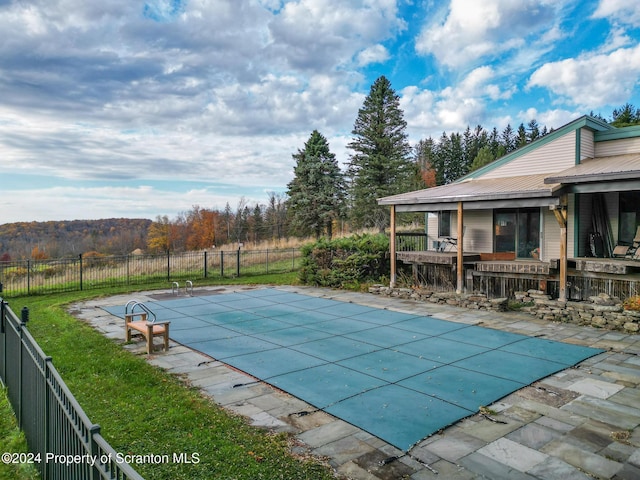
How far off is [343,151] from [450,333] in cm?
2522

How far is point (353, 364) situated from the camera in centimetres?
673

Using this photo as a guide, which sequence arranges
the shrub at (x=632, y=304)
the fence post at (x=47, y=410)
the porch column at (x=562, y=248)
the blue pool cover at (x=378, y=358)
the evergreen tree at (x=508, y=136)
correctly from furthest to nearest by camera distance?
1. the evergreen tree at (x=508, y=136)
2. the porch column at (x=562, y=248)
3. the shrub at (x=632, y=304)
4. the blue pool cover at (x=378, y=358)
5. the fence post at (x=47, y=410)

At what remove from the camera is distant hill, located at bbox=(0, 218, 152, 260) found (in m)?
36.8

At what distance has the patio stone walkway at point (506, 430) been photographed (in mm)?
3670

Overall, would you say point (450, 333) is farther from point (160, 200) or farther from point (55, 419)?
point (160, 200)

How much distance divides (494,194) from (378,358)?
704 cm

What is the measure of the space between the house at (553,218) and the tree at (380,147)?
1421cm

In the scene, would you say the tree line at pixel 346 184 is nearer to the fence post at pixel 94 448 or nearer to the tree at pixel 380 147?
the tree at pixel 380 147

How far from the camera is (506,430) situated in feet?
14.5

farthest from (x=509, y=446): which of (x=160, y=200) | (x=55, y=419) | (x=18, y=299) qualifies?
(x=160, y=200)

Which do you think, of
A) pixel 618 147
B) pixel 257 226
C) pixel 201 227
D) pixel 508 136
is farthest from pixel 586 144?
pixel 508 136

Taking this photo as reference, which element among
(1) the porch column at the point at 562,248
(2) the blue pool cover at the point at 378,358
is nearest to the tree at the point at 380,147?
(1) the porch column at the point at 562,248

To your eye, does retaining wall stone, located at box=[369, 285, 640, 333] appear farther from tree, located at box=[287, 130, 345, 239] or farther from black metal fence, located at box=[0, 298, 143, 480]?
tree, located at box=[287, 130, 345, 239]

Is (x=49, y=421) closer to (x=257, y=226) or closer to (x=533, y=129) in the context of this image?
(x=257, y=226)
